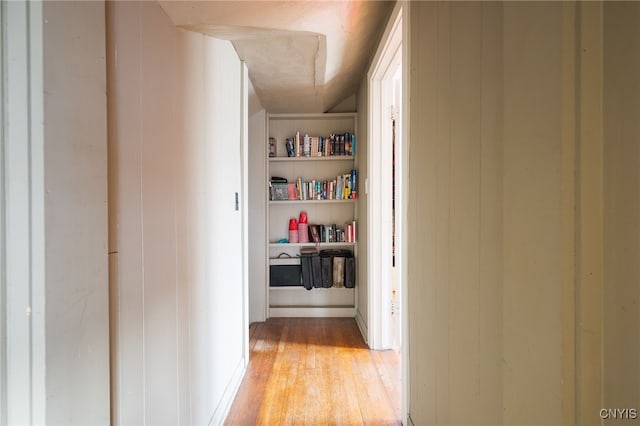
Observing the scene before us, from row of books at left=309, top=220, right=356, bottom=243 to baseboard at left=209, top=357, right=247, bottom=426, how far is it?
138cm

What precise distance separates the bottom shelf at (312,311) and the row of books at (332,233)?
70 cm

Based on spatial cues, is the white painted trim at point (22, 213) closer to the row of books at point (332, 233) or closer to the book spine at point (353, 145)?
the row of books at point (332, 233)

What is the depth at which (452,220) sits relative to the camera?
35.2 inches

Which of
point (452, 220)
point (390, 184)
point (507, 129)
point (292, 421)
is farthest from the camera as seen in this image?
point (390, 184)

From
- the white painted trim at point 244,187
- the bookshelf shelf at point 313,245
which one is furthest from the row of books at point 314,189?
the white painted trim at point 244,187

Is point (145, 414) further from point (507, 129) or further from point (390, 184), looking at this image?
point (390, 184)

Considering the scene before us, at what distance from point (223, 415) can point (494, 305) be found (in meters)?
1.50

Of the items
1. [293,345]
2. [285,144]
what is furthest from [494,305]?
[285,144]

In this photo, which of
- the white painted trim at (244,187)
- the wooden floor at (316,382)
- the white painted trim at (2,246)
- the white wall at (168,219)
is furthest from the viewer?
the white painted trim at (244,187)

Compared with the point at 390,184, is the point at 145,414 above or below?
below

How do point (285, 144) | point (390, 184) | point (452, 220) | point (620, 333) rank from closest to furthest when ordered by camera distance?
point (620, 333) < point (452, 220) < point (390, 184) < point (285, 144)

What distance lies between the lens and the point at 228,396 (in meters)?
1.64

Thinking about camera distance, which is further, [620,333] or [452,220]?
[452,220]

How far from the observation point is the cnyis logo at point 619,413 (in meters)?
0.40
